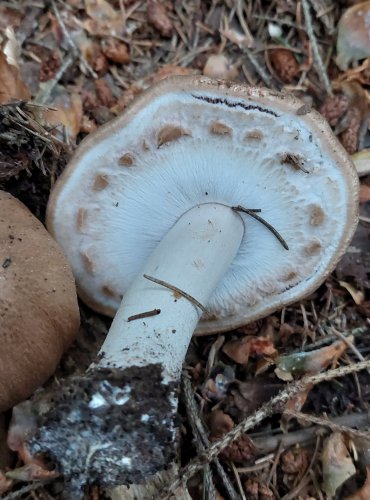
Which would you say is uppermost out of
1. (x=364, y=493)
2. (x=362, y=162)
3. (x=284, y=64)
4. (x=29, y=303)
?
(x=284, y=64)

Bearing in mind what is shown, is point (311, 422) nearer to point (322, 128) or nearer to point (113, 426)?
point (113, 426)

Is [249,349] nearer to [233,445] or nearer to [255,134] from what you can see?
[233,445]

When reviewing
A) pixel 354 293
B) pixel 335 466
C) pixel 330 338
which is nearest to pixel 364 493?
pixel 335 466

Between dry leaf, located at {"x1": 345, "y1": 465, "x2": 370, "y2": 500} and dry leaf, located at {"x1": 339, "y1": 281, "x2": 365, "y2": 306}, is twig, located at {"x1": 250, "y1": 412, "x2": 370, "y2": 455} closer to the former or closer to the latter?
dry leaf, located at {"x1": 345, "y1": 465, "x2": 370, "y2": 500}

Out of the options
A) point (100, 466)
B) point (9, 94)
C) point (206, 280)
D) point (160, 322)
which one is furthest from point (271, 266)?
point (9, 94)

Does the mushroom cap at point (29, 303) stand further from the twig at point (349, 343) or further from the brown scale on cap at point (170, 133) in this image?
the twig at point (349, 343)

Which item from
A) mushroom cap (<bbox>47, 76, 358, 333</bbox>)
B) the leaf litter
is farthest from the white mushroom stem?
the leaf litter
